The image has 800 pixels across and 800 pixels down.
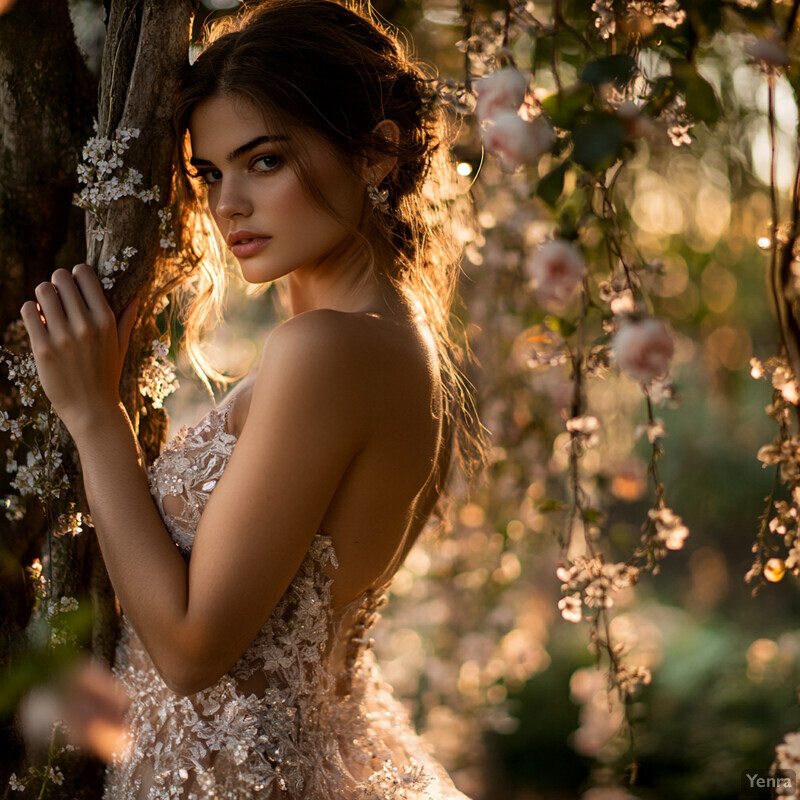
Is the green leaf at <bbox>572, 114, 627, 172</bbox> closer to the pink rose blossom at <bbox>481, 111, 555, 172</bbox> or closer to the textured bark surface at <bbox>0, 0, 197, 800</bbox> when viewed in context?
the pink rose blossom at <bbox>481, 111, 555, 172</bbox>

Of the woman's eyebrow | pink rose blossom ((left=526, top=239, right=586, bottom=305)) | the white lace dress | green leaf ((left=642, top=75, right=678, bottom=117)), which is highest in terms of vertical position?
Result: the woman's eyebrow

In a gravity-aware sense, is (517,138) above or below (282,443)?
above

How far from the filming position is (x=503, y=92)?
83 cm

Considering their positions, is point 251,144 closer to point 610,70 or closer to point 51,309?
point 51,309

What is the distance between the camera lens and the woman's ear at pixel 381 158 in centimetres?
129

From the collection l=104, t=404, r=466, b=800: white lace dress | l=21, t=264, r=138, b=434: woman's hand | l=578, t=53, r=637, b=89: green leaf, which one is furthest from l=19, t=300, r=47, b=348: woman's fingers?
l=578, t=53, r=637, b=89: green leaf

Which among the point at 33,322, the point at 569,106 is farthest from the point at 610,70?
the point at 33,322

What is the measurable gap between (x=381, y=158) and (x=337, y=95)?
0.12 metres

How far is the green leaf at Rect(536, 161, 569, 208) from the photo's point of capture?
2.75 feet

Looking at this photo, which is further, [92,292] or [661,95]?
[92,292]

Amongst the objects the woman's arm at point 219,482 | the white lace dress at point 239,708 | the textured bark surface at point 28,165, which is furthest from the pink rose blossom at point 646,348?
the textured bark surface at point 28,165

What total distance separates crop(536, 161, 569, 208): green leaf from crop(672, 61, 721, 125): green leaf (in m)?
0.14

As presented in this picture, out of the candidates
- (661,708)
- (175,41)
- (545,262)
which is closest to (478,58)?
(545,262)

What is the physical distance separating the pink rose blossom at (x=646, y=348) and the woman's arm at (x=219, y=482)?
0.43 meters
